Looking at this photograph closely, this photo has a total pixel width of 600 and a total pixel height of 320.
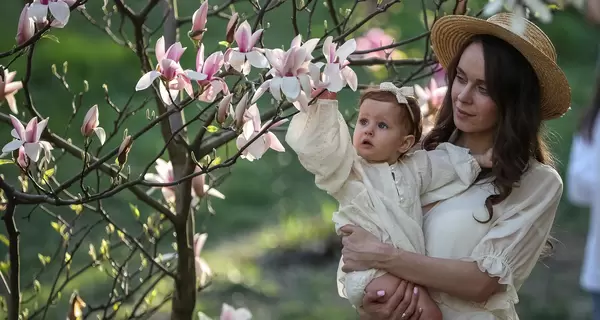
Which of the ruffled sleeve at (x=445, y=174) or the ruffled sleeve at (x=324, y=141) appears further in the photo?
the ruffled sleeve at (x=445, y=174)

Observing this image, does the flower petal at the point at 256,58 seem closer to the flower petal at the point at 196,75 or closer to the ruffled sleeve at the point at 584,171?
the flower petal at the point at 196,75

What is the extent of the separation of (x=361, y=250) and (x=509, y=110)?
17.9 inches

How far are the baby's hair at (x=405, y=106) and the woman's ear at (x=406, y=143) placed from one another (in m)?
0.02

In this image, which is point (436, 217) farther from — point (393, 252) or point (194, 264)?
point (194, 264)

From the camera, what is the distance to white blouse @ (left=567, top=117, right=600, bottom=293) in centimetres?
279

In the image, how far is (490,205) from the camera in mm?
2164

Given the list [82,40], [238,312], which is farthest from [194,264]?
[82,40]

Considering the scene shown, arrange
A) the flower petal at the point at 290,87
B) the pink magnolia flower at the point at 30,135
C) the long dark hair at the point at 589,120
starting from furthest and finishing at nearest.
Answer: the long dark hair at the point at 589,120 < the pink magnolia flower at the point at 30,135 < the flower petal at the point at 290,87

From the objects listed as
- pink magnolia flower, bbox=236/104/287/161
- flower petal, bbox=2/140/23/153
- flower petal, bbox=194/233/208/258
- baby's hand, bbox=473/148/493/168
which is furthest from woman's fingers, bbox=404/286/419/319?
flower petal, bbox=2/140/23/153

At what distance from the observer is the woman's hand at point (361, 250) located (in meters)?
2.11

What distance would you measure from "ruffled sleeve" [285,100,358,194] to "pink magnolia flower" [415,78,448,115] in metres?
0.73

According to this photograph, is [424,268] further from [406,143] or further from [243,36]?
[243,36]

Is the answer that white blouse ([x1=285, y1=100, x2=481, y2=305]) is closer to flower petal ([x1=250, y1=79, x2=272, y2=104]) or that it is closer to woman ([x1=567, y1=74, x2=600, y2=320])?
flower petal ([x1=250, y1=79, x2=272, y2=104])

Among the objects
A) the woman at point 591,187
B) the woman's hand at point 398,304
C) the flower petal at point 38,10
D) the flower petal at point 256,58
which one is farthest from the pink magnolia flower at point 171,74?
the woman at point 591,187
